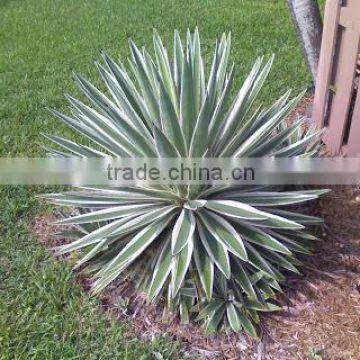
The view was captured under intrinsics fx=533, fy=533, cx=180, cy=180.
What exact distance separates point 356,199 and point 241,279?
1.03 m

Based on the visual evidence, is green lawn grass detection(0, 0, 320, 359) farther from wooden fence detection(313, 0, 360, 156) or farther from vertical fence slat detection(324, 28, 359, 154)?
vertical fence slat detection(324, 28, 359, 154)

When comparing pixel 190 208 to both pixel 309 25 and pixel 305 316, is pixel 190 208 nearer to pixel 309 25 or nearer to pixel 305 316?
pixel 305 316

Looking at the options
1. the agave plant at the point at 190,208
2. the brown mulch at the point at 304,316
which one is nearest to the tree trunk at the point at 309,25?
the agave plant at the point at 190,208

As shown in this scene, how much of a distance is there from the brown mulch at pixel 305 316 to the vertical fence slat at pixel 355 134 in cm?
48

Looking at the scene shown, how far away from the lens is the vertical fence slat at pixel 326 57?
3.18 m

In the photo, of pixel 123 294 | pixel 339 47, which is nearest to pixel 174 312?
pixel 123 294

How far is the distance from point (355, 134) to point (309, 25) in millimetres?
1103

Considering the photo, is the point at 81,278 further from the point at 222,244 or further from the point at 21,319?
the point at 222,244

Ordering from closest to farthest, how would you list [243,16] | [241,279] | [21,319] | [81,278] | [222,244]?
[222,244] < [241,279] < [21,319] < [81,278] < [243,16]

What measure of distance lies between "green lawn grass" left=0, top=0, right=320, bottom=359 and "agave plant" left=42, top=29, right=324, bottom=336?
0.23m

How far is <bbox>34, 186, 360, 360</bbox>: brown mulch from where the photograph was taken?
2.43 m

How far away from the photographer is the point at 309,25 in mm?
3861

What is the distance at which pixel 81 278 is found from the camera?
113 inches

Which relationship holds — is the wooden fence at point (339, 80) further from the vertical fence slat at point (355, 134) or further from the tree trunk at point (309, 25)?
the tree trunk at point (309, 25)
